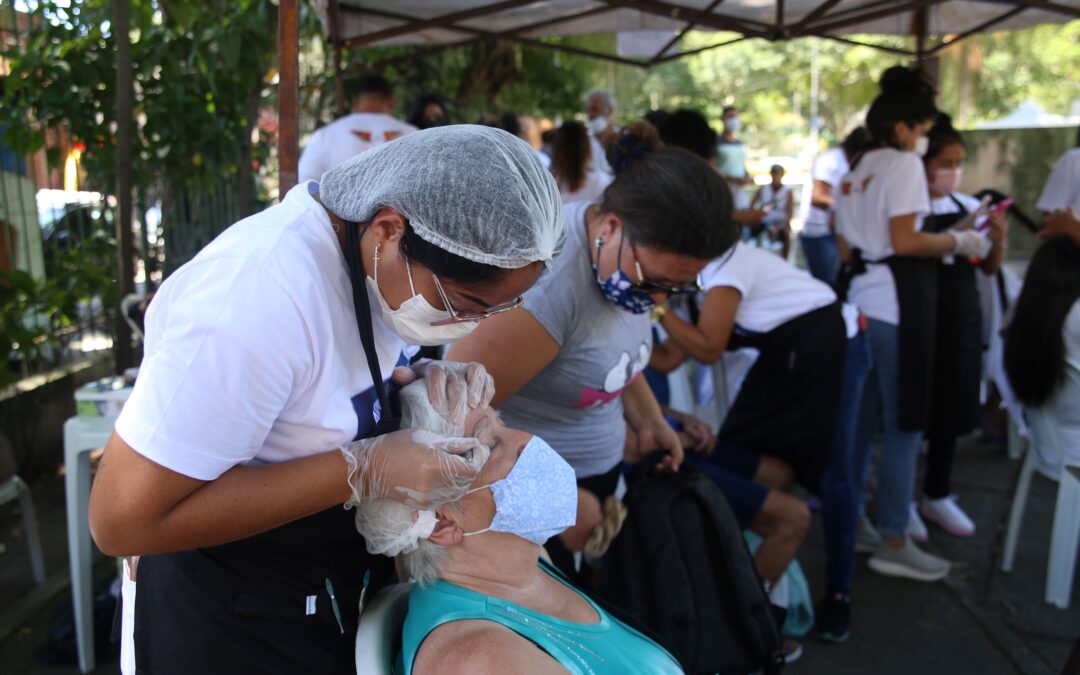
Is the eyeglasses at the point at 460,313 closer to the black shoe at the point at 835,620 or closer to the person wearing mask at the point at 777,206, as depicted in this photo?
the black shoe at the point at 835,620

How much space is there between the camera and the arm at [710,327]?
303cm

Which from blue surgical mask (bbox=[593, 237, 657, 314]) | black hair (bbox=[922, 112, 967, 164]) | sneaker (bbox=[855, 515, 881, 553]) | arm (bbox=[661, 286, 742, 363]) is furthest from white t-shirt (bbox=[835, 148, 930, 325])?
blue surgical mask (bbox=[593, 237, 657, 314])

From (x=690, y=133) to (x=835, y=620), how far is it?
206 cm

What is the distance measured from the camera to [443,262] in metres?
1.26

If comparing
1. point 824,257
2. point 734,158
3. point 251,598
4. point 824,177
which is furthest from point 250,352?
point 734,158

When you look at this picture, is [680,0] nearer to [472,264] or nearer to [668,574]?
[668,574]

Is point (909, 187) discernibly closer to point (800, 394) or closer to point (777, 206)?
point (800, 394)

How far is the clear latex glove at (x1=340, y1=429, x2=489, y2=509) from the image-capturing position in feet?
4.11

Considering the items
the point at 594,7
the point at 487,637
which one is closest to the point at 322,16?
the point at 594,7

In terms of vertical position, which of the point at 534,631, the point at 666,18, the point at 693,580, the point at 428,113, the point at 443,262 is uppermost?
the point at 666,18

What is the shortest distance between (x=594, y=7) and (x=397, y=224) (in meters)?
4.36

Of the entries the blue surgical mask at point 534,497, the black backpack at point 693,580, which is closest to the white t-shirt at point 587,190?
the black backpack at point 693,580

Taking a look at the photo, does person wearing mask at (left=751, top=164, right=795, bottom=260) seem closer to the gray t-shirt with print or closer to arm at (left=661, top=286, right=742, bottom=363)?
arm at (left=661, top=286, right=742, bottom=363)

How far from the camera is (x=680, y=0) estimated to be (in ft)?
15.6
